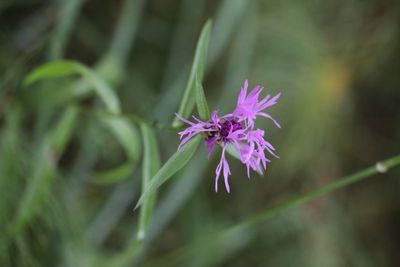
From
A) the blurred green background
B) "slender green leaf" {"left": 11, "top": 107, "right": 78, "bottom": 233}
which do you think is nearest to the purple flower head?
"slender green leaf" {"left": 11, "top": 107, "right": 78, "bottom": 233}

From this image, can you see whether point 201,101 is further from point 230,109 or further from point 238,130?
point 230,109

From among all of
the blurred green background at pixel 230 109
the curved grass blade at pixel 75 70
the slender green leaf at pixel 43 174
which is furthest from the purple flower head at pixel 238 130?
the blurred green background at pixel 230 109

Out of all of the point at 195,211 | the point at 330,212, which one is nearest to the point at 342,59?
the point at 330,212

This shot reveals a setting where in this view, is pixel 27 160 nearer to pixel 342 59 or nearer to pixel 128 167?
pixel 128 167

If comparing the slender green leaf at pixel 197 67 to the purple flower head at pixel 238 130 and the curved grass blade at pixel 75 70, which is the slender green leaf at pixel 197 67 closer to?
the purple flower head at pixel 238 130

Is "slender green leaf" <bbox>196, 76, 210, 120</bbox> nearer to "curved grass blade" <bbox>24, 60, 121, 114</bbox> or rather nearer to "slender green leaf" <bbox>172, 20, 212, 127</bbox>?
"slender green leaf" <bbox>172, 20, 212, 127</bbox>

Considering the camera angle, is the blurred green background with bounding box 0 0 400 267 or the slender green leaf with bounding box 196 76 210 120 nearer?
the slender green leaf with bounding box 196 76 210 120
